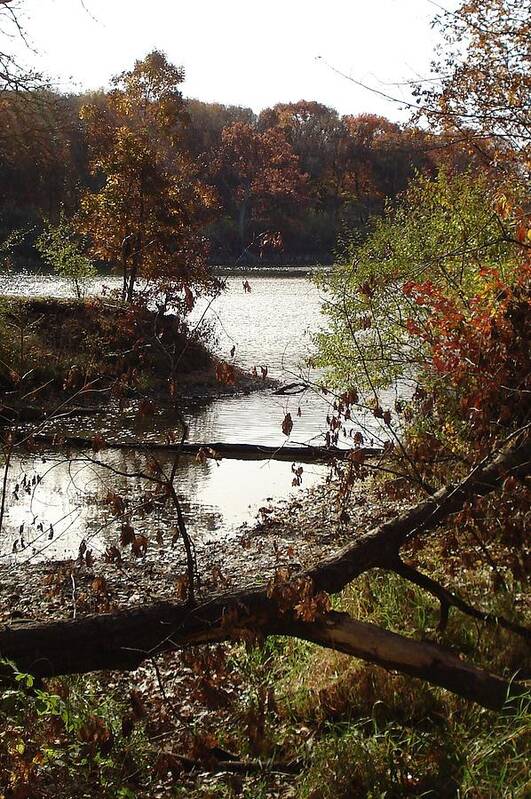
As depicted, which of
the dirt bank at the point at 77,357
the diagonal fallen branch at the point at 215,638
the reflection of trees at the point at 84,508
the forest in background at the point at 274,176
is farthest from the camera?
the forest in background at the point at 274,176

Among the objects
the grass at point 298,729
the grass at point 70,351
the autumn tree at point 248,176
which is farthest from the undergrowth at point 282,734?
the autumn tree at point 248,176

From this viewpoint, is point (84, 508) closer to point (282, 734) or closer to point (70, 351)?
point (282, 734)

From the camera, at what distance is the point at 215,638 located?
4.84 metres

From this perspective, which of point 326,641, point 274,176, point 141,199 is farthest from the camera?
point 274,176

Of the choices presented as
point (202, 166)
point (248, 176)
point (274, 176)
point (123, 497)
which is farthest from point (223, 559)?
point (248, 176)

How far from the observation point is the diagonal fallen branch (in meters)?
4.59

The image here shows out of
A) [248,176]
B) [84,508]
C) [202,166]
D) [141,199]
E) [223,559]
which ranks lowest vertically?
[84,508]

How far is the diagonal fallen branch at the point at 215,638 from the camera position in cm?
459

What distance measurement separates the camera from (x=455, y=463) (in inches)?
272

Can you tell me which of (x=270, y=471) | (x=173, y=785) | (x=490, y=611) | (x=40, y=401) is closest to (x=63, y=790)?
(x=173, y=785)

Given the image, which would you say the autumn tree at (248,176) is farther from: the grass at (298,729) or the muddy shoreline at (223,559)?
the grass at (298,729)

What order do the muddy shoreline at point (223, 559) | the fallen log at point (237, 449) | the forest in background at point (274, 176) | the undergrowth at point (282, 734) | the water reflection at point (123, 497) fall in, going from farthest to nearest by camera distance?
the forest in background at point (274, 176) < the water reflection at point (123, 497) < the muddy shoreline at point (223, 559) < the fallen log at point (237, 449) < the undergrowth at point (282, 734)

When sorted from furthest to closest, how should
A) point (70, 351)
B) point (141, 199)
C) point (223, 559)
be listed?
point (141, 199) → point (70, 351) → point (223, 559)

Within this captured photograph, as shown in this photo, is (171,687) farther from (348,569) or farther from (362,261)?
(362,261)
